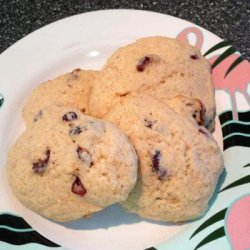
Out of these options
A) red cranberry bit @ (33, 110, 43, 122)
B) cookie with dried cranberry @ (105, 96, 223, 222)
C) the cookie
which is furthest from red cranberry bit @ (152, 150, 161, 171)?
red cranberry bit @ (33, 110, 43, 122)

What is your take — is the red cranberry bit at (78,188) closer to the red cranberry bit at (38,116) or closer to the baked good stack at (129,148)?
the baked good stack at (129,148)

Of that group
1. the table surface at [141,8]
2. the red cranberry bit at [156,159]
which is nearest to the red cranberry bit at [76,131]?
the red cranberry bit at [156,159]

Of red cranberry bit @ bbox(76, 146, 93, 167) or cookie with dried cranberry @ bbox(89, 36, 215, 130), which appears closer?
red cranberry bit @ bbox(76, 146, 93, 167)

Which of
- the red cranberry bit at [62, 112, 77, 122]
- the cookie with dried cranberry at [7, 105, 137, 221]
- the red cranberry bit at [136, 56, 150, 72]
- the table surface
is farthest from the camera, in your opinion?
the table surface

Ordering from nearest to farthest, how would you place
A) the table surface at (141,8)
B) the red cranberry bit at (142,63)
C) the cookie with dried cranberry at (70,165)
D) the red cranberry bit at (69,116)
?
the cookie with dried cranberry at (70,165) < the red cranberry bit at (69,116) < the red cranberry bit at (142,63) < the table surface at (141,8)

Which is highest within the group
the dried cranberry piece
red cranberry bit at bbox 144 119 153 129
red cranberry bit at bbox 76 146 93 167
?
red cranberry bit at bbox 144 119 153 129

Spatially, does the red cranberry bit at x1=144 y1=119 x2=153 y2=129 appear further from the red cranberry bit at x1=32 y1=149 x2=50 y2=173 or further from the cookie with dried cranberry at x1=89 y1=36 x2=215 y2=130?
the red cranberry bit at x1=32 y1=149 x2=50 y2=173

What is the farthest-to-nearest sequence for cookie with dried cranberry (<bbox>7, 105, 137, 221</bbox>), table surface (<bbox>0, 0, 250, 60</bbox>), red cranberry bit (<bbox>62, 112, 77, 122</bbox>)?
table surface (<bbox>0, 0, 250, 60</bbox>), red cranberry bit (<bbox>62, 112, 77, 122</bbox>), cookie with dried cranberry (<bbox>7, 105, 137, 221</bbox>)

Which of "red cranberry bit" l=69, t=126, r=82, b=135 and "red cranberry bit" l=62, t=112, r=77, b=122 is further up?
"red cranberry bit" l=62, t=112, r=77, b=122

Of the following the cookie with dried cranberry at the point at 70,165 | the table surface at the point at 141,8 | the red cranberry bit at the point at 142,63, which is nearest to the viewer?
the cookie with dried cranberry at the point at 70,165

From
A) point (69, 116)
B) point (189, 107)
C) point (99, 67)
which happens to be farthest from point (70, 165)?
point (99, 67)
